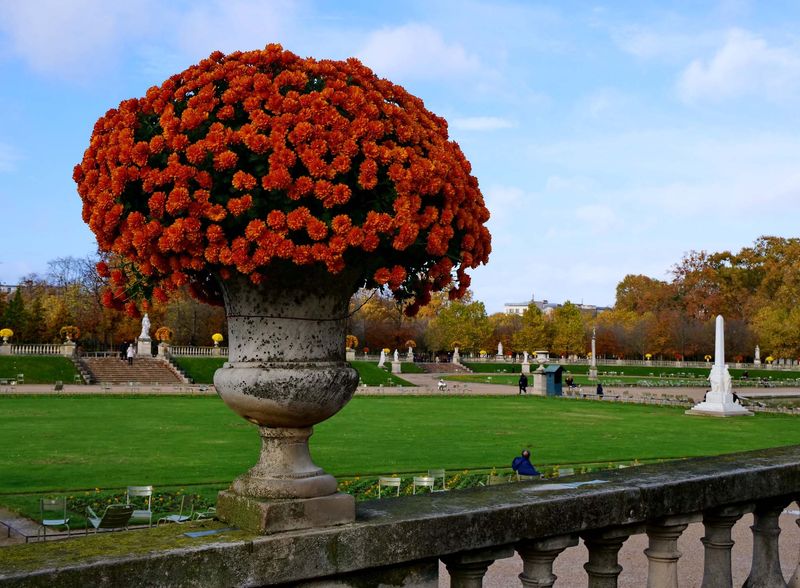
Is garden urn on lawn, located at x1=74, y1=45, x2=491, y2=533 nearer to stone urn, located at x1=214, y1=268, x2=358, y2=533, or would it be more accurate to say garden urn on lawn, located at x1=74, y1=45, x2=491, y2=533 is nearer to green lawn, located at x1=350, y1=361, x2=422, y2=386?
stone urn, located at x1=214, y1=268, x2=358, y2=533

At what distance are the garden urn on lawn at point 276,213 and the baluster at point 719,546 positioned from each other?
1.96 metres

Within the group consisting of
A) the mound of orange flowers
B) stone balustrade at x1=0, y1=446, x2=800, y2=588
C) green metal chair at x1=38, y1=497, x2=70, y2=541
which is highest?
the mound of orange flowers

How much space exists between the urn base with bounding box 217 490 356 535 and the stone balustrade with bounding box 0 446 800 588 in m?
0.07

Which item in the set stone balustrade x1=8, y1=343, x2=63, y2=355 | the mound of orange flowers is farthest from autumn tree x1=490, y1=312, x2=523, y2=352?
the mound of orange flowers

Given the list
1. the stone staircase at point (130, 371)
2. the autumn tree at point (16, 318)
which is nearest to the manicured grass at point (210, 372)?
the stone staircase at point (130, 371)

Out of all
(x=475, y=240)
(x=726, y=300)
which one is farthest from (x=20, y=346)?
(x=726, y=300)

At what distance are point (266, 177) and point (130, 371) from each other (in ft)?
199

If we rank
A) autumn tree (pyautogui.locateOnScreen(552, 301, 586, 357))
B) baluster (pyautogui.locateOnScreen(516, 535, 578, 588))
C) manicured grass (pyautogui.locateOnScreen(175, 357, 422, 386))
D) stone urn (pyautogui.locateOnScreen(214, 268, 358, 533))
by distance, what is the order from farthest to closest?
autumn tree (pyautogui.locateOnScreen(552, 301, 586, 357)) → manicured grass (pyautogui.locateOnScreen(175, 357, 422, 386)) → baluster (pyautogui.locateOnScreen(516, 535, 578, 588)) → stone urn (pyautogui.locateOnScreen(214, 268, 358, 533))

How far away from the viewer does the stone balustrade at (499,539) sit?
2818mm

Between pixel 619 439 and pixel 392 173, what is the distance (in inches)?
982

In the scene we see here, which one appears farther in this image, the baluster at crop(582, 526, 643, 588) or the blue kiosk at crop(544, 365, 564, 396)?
the blue kiosk at crop(544, 365, 564, 396)

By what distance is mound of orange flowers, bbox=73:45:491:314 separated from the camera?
135 inches

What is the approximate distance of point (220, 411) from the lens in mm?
35031

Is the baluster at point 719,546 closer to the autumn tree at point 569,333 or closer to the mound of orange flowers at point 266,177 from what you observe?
the mound of orange flowers at point 266,177
